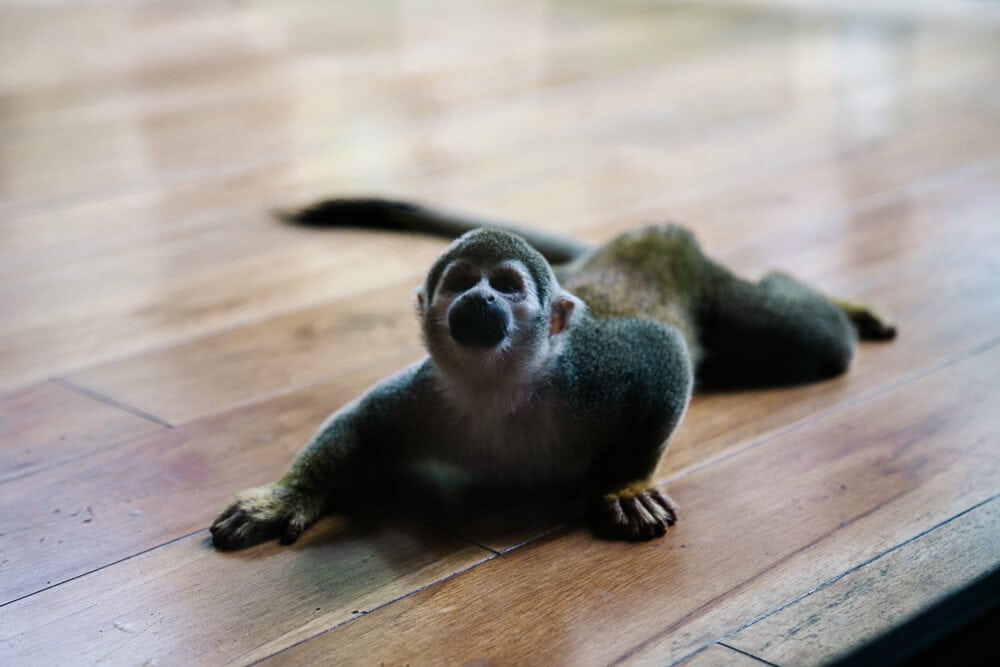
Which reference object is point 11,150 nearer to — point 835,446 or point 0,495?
point 0,495

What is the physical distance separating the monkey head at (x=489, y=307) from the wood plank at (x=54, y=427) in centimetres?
60

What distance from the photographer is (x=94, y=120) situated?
408 centimetres

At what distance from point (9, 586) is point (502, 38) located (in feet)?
13.8

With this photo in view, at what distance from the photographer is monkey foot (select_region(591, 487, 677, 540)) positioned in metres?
1.66

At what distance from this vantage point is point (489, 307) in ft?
5.17

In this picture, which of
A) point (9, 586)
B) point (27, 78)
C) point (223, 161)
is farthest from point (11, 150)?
point (9, 586)

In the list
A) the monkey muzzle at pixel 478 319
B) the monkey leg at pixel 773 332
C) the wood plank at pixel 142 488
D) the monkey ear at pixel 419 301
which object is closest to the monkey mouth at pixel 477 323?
the monkey muzzle at pixel 478 319

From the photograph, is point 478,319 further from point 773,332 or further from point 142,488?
point 773,332

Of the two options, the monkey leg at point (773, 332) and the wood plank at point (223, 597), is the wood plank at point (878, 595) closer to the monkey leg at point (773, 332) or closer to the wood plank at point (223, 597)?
the wood plank at point (223, 597)

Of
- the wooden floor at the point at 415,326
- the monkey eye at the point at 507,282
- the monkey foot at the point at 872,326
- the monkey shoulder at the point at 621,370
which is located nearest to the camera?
the wooden floor at the point at 415,326

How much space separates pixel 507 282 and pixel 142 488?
620 mm

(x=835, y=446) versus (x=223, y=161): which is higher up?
(x=223, y=161)

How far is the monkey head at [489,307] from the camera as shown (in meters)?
1.59

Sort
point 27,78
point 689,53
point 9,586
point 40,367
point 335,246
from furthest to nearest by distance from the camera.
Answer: point 689,53, point 27,78, point 335,246, point 40,367, point 9,586
